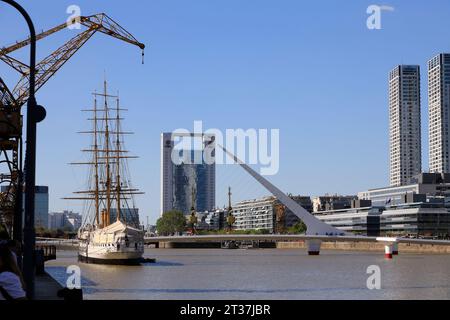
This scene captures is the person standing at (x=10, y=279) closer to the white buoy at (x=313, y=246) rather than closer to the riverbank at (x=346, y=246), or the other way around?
the white buoy at (x=313, y=246)

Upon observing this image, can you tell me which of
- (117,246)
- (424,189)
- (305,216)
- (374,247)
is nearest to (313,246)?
(305,216)

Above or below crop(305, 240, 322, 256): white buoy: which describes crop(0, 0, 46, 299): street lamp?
above

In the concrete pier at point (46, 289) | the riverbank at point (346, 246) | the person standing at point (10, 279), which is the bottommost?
the riverbank at point (346, 246)

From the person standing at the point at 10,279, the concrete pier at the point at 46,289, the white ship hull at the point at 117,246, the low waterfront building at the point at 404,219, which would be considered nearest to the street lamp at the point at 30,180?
the person standing at the point at 10,279

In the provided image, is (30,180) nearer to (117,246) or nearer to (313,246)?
(117,246)

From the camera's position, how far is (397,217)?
14962 cm

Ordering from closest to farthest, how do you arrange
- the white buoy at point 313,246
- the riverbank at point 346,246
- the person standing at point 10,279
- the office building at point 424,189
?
the person standing at point 10,279
the white buoy at point 313,246
the riverbank at point 346,246
the office building at point 424,189

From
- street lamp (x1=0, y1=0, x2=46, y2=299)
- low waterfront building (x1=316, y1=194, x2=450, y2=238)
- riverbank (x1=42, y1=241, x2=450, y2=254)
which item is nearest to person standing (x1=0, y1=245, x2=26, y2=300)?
street lamp (x1=0, y1=0, x2=46, y2=299)

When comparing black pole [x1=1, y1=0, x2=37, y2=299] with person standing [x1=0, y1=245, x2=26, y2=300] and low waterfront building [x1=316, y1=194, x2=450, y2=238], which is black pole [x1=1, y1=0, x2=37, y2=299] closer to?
person standing [x1=0, y1=245, x2=26, y2=300]

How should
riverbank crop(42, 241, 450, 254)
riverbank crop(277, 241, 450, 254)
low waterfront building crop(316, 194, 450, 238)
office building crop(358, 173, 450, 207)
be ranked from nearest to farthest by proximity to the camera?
riverbank crop(42, 241, 450, 254), riverbank crop(277, 241, 450, 254), low waterfront building crop(316, 194, 450, 238), office building crop(358, 173, 450, 207)

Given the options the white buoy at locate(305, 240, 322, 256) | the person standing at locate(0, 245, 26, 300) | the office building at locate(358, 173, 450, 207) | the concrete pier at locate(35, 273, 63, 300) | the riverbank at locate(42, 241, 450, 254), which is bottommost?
the riverbank at locate(42, 241, 450, 254)
